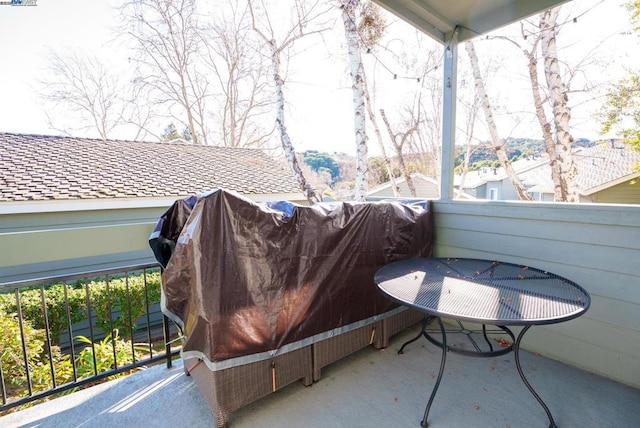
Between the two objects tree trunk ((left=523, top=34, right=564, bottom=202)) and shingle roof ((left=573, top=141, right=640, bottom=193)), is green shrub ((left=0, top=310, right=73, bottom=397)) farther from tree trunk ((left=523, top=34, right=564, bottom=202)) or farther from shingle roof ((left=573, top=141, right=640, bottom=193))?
shingle roof ((left=573, top=141, right=640, bottom=193))

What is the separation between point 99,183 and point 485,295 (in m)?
6.83

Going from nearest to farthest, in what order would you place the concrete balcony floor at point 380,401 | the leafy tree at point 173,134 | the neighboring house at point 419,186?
the concrete balcony floor at point 380,401 < the neighboring house at point 419,186 < the leafy tree at point 173,134

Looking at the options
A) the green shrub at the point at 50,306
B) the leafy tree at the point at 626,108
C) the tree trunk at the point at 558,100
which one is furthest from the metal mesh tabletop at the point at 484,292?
the green shrub at the point at 50,306

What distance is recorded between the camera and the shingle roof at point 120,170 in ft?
17.8

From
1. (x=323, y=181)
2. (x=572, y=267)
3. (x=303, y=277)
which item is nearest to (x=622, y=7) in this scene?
(x=572, y=267)

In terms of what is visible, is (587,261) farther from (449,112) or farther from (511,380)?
(449,112)

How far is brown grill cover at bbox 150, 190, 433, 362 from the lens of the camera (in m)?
1.52

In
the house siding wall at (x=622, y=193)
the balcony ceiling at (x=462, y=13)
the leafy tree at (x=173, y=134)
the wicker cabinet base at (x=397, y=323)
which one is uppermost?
the leafy tree at (x=173, y=134)

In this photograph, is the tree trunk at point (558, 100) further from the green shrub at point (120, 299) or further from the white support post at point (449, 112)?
the green shrub at point (120, 299)

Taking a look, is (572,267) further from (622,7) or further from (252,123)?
(252,123)

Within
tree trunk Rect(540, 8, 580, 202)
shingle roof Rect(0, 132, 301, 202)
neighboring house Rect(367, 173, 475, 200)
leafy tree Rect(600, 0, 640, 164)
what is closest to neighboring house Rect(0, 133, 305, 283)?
shingle roof Rect(0, 132, 301, 202)

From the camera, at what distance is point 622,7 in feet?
12.2

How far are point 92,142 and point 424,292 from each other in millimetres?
8327

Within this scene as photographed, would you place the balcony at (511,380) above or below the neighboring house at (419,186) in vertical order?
below
